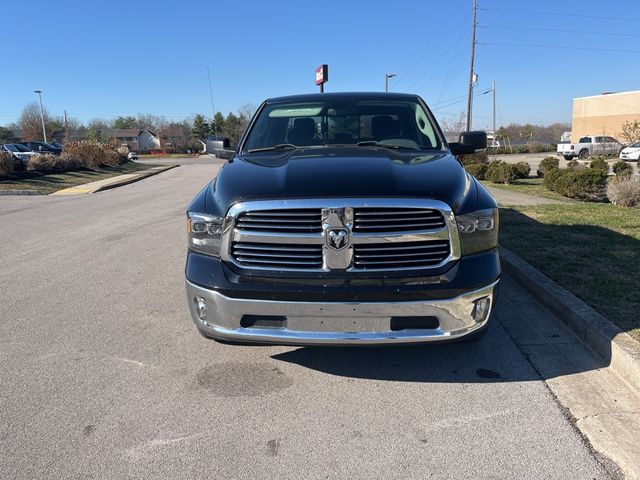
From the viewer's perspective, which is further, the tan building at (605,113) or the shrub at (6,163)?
the tan building at (605,113)

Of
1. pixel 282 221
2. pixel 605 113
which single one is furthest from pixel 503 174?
pixel 605 113

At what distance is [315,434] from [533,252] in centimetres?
412

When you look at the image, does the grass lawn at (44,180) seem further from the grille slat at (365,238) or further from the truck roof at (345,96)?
the grille slat at (365,238)

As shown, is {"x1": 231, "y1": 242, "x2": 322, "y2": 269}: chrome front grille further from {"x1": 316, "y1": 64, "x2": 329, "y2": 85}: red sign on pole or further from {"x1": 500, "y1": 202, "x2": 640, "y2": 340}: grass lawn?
{"x1": 316, "y1": 64, "x2": 329, "y2": 85}: red sign on pole

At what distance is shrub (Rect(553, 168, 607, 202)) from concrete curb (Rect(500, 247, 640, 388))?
6894 mm

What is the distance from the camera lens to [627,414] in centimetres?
279

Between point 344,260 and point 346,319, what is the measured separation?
342 mm

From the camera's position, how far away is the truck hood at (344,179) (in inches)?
115

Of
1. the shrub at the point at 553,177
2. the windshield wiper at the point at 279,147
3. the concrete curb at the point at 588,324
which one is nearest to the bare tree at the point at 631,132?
the shrub at the point at 553,177

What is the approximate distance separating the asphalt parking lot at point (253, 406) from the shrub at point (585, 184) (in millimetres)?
7454

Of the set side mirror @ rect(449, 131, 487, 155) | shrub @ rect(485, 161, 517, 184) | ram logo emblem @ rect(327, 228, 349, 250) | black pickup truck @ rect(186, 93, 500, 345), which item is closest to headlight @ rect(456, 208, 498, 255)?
black pickup truck @ rect(186, 93, 500, 345)

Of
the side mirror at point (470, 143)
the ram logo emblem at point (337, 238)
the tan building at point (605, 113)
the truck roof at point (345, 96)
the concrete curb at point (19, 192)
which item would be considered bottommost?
the concrete curb at point (19, 192)

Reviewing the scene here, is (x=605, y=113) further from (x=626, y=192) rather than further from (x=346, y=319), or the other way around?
(x=346, y=319)

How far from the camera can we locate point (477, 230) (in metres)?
2.99
